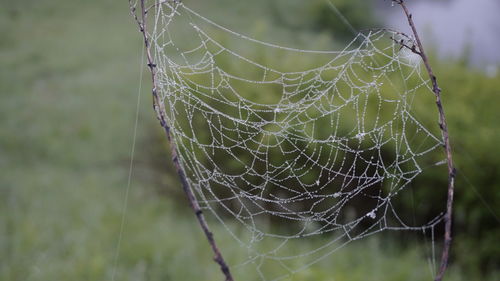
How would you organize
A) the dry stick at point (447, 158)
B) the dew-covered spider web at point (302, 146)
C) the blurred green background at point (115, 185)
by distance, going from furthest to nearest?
1. the dew-covered spider web at point (302, 146)
2. the blurred green background at point (115, 185)
3. the dry stick at point (447, 158)

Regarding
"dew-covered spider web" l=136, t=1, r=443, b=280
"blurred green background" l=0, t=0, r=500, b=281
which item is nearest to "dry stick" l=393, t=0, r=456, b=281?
"blurred green background" l=0, t=0, r=500, b=281

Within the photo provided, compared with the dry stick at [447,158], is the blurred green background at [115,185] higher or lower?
higher

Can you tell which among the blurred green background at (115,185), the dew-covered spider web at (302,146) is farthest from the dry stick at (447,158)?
the dew-covered spider web at (302,146)

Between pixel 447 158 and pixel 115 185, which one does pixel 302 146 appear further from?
pixel 447 158

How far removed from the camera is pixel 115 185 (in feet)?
16.9

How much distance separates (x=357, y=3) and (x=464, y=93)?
26.0 feet

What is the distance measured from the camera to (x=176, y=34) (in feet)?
31.8

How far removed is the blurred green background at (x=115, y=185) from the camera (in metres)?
3.24

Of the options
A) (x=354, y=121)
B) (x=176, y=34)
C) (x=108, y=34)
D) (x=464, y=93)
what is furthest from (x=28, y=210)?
(x=108, y=34)

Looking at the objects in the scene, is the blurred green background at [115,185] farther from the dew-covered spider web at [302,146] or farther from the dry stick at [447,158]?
the dry stick at [447,158]

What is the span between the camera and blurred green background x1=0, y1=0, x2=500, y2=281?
3.24 meters

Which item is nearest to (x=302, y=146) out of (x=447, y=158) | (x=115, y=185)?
(x=115, y=185)

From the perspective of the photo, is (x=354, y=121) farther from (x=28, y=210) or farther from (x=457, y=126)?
(x=28, y=210)

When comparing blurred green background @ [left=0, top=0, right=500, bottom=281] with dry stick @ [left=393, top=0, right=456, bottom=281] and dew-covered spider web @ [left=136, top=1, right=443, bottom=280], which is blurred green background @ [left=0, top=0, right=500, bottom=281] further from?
dry stick @ [left=393, top=0, right=456, bottom=281]
